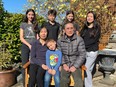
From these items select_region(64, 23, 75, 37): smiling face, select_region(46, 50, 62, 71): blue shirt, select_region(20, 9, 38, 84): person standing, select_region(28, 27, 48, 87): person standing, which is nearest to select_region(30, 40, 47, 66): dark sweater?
select_region(28, 27, 48, 87): person standing

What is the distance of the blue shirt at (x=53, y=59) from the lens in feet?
18.1

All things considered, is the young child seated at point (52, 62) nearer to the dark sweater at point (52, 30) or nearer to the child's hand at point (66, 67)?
the child's hand at point (66, 67)

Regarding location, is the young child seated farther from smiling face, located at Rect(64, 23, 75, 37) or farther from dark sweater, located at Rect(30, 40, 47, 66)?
smiling face, located at Rect(64, 23, 75, 37)

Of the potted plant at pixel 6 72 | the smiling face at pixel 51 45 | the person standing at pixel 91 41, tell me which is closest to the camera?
the smiling face at pixel 51 45

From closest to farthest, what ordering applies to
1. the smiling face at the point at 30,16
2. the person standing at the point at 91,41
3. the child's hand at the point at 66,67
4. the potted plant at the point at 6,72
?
the child's hand at the point at 66,67, the person standing at the point at 91,41, the smiling face at the point at 30,16, the potted plant at the point at 6,72

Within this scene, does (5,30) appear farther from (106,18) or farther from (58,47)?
(106,18)

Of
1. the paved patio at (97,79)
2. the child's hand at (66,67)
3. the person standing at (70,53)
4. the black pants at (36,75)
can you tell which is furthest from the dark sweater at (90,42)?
the paved patio at (97,79)

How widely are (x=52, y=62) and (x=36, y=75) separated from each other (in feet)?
1.45

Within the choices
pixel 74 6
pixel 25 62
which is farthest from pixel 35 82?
pixel 74 6

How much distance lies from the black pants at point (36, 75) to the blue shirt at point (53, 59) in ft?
0.70

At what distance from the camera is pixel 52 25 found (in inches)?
236

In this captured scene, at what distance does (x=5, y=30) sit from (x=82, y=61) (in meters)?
3.47

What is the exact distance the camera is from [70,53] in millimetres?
5547

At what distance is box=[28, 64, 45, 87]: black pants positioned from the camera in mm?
5445
